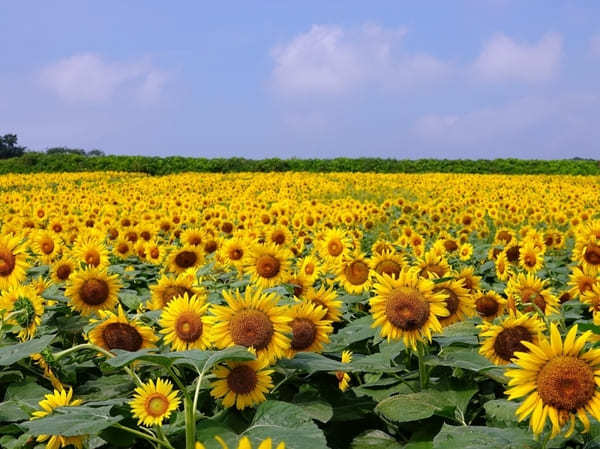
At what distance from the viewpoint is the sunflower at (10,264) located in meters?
3.59

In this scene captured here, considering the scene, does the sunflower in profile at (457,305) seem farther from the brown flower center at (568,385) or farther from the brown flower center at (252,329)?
the brown flower center at (568,385)

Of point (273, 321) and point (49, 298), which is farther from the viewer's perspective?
point (49, 298)

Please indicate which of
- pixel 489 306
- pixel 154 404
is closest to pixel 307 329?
pixel 154 404

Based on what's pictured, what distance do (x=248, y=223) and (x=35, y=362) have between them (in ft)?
14.7

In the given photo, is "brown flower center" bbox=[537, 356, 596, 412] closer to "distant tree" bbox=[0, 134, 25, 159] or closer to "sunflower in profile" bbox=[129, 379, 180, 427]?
"sunflower in profile" bbox=[129, 379, 180, 427]

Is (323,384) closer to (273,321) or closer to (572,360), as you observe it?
(273,321)

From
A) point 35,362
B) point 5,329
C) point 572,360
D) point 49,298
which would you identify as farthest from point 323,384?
point 49,298

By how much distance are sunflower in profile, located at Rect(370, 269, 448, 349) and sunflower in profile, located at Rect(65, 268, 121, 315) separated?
5.16 ft

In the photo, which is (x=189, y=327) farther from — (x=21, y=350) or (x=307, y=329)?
(x=21, y=350)

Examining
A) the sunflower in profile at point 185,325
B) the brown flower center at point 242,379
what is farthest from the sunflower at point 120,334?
the brown flower center at point 242,379

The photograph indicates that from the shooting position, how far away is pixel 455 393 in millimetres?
2070

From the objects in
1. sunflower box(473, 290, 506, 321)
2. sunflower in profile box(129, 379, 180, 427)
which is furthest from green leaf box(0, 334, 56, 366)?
sunflower box(473, 290, 506, 321)

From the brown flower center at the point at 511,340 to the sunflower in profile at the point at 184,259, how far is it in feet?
8.41

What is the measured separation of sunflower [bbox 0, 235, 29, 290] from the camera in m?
3.59
